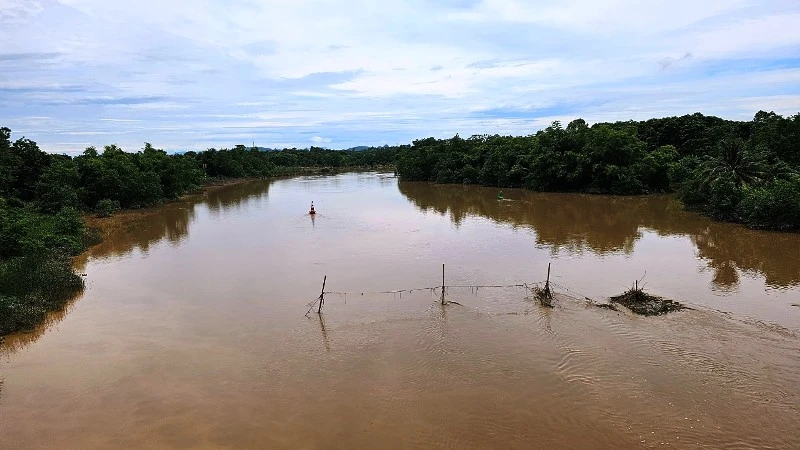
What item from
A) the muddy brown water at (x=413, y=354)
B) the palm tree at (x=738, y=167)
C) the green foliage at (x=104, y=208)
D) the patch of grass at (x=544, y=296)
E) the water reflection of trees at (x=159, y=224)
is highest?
the palm tree at (x=738, y=167)

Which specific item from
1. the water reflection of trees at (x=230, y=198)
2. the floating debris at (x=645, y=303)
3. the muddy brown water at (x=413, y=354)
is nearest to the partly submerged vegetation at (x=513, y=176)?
the muddy brown water at (x=413, y=354)

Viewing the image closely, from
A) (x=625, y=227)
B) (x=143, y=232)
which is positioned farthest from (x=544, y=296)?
(x=143, y=232)

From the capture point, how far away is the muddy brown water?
25.8ft

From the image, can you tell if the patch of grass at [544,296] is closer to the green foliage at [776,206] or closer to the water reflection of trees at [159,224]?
the green foliage at [776,206]

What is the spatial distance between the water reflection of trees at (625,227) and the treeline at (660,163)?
1.33m

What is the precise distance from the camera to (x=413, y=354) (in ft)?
33.8

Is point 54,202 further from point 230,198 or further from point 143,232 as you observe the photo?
point 230,198

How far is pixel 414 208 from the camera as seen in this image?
3353 cm

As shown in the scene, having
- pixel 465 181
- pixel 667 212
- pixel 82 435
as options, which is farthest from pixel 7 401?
pixel 465 181

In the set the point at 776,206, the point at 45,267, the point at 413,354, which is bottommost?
the point at 413,354

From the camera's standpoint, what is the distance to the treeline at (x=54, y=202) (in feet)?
42.2

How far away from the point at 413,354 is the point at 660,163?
31.6 m

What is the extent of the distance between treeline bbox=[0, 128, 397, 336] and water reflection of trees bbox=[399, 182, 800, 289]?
16.1 meters

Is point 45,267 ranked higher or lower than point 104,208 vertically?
lower
